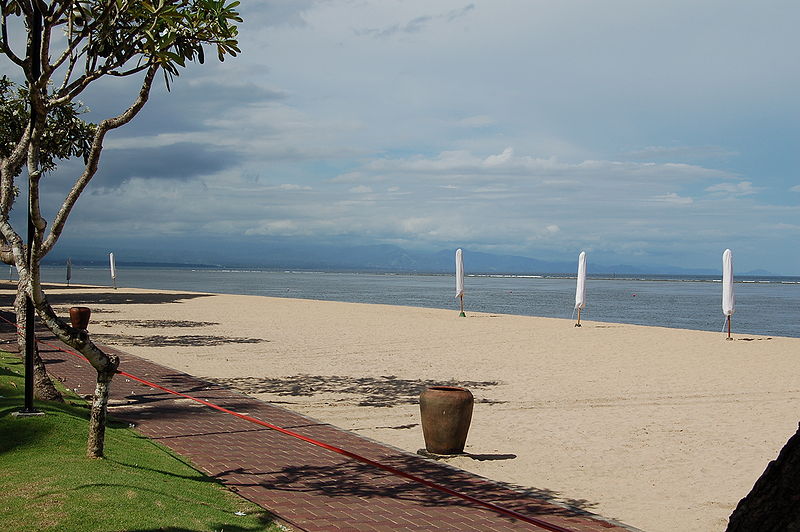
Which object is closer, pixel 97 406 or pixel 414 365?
pixel 97 406

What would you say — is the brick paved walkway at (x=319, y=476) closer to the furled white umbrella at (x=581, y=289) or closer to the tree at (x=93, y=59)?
the tree at (x=93, y=59)

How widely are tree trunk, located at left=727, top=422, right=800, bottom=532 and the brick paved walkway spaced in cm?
320

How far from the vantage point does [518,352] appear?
1914 cm

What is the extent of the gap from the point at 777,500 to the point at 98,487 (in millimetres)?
4469

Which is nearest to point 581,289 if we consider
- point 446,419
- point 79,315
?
point 79,315

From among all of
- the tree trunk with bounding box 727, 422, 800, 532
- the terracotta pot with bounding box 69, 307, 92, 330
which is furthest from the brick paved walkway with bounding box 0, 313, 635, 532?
the tree trunk with bounding box 727, 422, 800, 532

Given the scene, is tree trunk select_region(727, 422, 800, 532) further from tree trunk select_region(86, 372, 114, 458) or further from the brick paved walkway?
tree trunk select_region(86, 372, 114, 458)

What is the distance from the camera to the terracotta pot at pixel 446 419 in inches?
334

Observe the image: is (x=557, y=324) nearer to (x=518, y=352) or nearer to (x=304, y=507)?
(x=518, y=352)

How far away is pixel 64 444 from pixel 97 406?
0.73 meters

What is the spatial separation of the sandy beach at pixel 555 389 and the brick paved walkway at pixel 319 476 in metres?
0.44

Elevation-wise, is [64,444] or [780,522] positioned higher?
[780,522]

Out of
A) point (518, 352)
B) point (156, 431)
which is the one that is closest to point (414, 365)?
point (518, 352)

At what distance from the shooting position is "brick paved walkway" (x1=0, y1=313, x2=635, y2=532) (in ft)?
20.2
